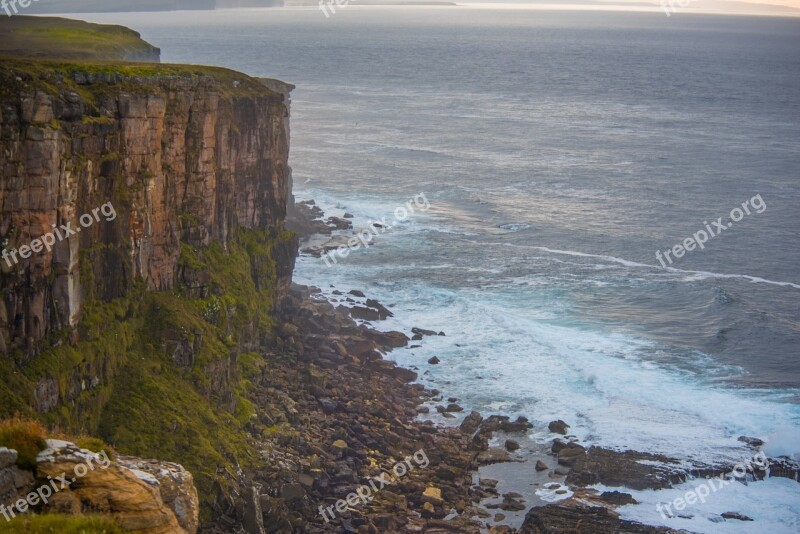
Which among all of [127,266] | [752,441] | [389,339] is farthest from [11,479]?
[389,339]

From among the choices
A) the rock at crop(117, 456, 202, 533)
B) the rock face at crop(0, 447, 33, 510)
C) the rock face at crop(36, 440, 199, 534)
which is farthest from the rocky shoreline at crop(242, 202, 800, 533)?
the rock face at crop(0, 447, 33, 510)

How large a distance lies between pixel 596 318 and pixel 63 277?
4171 cm

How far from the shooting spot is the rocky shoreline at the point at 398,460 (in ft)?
135

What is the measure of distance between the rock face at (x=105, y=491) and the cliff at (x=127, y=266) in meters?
13.0

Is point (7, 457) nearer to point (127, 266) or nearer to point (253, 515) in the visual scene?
point (253, 515)

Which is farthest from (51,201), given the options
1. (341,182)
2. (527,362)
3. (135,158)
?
(341,182)

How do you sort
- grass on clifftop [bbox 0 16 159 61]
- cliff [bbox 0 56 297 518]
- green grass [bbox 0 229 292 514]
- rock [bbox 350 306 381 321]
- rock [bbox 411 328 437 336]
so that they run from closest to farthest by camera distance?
cliff [bbox 0 56 297 518]
green grass [bbox 0 229 292 514]
grass on clifftop [bbox 0 16 159 61]
rock [bbox 411 328 437 336]
rock [bbox 350 306 381 321]

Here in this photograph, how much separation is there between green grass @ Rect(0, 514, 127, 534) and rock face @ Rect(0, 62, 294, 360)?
16.2 meters

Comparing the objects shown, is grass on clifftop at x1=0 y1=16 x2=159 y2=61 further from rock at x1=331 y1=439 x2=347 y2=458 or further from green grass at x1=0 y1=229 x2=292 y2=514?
rock at x1=331 y1=439 x2=347 y2=458

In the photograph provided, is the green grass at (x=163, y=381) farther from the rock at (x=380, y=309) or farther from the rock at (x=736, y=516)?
the rock at (x=736, y=516)

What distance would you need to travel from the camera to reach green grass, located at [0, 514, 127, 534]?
65.6 feet

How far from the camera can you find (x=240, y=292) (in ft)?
174

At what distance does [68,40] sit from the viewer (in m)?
70.2

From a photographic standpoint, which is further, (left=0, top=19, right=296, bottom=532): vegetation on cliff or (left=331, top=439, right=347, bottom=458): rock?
(left=331, top=439, right=347, bottom=458): rock
